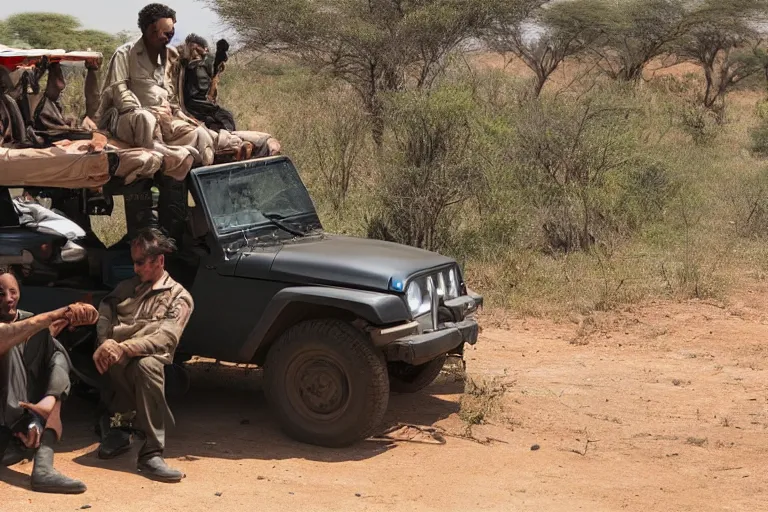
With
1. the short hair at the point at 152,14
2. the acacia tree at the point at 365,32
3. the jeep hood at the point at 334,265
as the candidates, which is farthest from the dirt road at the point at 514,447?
the acacia tree at the point at 365,32

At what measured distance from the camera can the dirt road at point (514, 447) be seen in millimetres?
5297

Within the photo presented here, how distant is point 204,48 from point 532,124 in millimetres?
6843

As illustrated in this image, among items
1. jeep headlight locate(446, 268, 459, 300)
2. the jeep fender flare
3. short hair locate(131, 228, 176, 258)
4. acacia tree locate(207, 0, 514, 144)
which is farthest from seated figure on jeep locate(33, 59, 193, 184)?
acacia tree locate(207, 0, 514, 144)

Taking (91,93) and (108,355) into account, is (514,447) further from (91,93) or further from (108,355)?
(91,93)

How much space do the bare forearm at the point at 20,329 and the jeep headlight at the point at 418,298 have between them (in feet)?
6.01

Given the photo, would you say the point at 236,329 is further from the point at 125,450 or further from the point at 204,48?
the point at 204,48

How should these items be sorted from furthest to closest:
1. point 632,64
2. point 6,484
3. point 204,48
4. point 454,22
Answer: point 632,64 → point 454,22 → point 204,48 → point 6,484

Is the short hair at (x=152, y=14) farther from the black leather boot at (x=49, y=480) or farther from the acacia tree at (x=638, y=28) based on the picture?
the acacia tree at (x=638, y=28)

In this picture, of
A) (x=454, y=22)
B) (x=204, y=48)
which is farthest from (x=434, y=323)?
(x=454, y=22)

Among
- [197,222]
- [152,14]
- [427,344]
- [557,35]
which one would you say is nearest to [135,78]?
[152,14]

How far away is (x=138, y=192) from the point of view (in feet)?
21.3

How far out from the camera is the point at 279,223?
21.8 ft

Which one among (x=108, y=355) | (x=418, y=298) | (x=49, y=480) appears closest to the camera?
(x=49, y=480)

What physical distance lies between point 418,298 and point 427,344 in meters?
0.36
